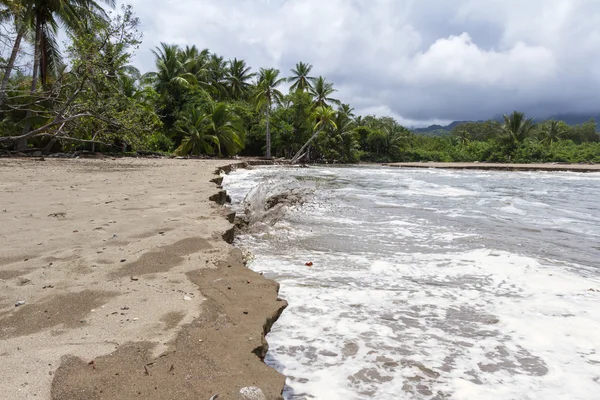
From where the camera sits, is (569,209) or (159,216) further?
(569,209)

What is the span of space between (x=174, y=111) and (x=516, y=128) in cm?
3708

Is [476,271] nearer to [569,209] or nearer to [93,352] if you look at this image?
[93,352]

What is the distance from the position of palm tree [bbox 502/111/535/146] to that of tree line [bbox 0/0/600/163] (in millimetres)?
114

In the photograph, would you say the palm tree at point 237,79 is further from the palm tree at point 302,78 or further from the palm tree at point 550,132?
the palm tree at point 550,132

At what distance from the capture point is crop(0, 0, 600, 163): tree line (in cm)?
1493

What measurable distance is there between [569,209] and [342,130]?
33.9 metres

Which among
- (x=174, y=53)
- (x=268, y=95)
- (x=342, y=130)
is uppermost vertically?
(x=174, y=53)

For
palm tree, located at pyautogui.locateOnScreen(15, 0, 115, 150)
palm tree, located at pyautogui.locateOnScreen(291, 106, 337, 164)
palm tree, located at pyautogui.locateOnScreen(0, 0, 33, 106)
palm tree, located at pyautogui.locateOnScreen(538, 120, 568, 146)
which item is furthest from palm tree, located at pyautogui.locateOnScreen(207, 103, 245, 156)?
palm tree, located at pyautogui.locateOnScreen(538, 120, 568, 146)

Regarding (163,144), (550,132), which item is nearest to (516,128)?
(550,132)

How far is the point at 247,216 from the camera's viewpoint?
7438mm

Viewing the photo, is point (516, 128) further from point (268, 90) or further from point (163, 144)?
point (163, 144)

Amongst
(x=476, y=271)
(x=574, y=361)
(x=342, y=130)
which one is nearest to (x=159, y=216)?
(x=476, y=271)

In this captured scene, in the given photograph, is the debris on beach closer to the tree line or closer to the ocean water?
the ocean water

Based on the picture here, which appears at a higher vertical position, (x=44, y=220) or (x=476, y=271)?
(x=44, y=220)
